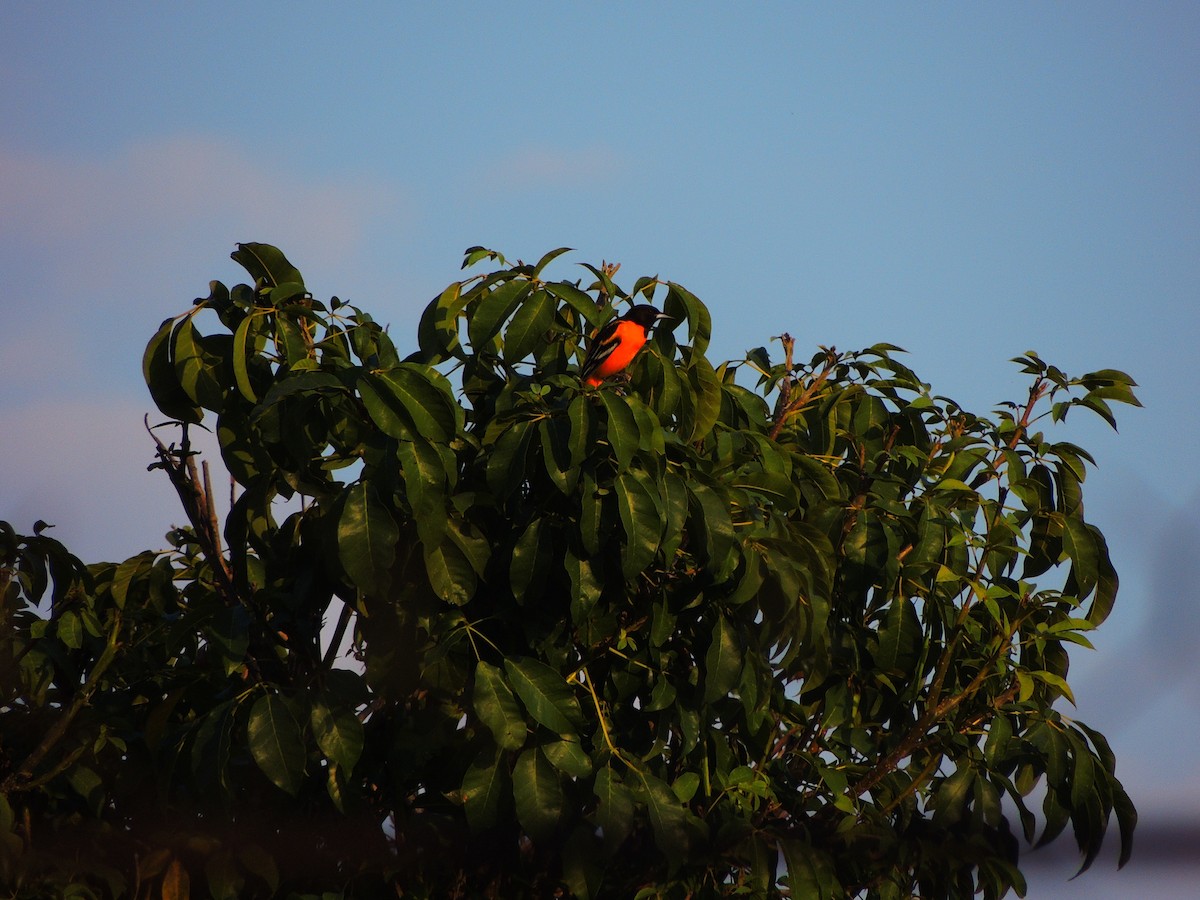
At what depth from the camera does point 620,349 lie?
122 inches

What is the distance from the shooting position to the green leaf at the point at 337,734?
2.34 m

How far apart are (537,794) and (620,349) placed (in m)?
1.18

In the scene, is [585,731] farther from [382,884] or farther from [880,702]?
[880,702]

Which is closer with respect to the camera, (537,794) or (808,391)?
(537,794)

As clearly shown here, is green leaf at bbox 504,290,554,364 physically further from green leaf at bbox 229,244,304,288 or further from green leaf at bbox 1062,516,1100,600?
green leaf at bbox 1062,516,1100,600

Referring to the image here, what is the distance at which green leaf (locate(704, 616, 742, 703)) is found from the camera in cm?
241

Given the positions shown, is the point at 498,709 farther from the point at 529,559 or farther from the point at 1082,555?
the point at 1082,555

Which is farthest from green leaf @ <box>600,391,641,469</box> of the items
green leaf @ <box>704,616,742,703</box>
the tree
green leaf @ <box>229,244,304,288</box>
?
green leaf @ <box>229,244,304,288</box>

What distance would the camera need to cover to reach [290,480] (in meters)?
2.52

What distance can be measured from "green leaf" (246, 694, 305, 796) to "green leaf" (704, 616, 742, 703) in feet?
2.49

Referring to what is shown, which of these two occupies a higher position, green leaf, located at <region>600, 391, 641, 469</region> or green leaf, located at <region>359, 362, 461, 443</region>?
green leaf, located at <region>359, 362, 461, 443</region>

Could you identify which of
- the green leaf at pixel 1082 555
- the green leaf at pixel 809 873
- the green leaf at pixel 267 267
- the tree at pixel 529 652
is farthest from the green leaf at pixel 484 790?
the green leaf at pixel 1082 555

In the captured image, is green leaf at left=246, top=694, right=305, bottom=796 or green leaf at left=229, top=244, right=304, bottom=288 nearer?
green leaf at left=246, top=694, right=305, bottom=796

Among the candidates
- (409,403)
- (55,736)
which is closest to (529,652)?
(409,403)
